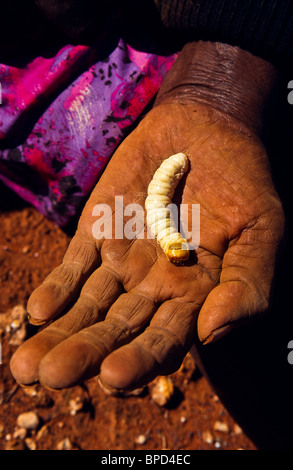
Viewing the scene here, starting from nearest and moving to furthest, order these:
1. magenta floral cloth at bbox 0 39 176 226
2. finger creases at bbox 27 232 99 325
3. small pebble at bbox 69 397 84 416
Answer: finger creases at bbox 27 232 99 325 → magenta floral cloth at bbox 0 39 176 226 → small pebble at bbox 69 397 84 416

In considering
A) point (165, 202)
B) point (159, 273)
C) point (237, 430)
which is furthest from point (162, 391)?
point (165, 202)

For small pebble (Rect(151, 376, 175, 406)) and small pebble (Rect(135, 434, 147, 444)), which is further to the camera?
small pebble (Rect(151, 376, 175, 406))

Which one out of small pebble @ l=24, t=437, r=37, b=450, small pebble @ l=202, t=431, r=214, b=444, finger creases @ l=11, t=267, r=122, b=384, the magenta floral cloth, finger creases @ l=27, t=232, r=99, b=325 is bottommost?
small pebble @ l=24, t=437, r=37, b=450

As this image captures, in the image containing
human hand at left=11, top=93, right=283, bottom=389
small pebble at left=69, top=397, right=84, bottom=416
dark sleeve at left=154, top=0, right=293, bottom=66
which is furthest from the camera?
small pebble at left=69, top=397, right=84, bottom=416

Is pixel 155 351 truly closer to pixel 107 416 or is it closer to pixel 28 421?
pixel 107 416

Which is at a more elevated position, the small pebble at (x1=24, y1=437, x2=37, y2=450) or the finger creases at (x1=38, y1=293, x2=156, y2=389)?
the finger creases at (x1=38, y1=293, x2=156, y2=389)

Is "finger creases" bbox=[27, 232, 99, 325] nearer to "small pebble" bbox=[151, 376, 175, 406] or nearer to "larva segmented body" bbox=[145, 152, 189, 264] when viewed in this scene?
"larva segmented body" bbox=[145, 152, 189, 264]

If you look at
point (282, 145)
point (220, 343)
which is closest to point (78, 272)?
point (220, 343)

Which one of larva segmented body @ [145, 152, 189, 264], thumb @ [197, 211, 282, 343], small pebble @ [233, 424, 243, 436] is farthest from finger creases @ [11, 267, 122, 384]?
small pebble @ [233, 424, 243, 436]
